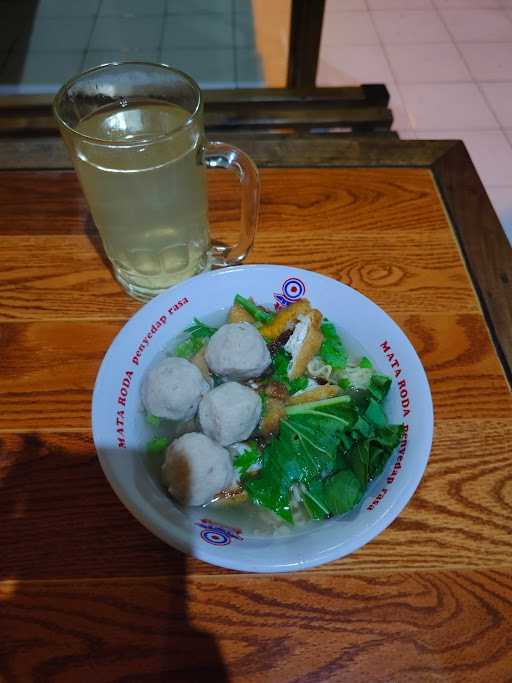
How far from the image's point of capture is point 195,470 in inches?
27.1

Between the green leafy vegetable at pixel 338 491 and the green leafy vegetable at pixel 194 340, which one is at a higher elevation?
the green leafy vegetable at pixel 194 340

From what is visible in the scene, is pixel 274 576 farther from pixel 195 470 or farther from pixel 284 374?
pixel 284 374

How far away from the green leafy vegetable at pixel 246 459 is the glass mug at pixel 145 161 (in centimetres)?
38

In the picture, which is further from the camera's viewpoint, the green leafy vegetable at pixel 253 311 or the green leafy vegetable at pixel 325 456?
the green leafy vegetable at pixel 253 311

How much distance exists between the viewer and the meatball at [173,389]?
75cm

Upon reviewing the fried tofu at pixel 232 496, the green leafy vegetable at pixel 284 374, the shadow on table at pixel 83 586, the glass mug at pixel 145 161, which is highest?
the glass mug at pixel 145 161

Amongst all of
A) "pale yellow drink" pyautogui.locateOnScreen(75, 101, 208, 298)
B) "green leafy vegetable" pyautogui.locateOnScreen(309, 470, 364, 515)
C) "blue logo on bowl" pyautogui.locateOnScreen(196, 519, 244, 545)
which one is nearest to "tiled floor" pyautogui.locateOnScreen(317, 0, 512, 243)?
"pale yellow drink" pyautogui.locateOnScreen(75, 101, 208, 298)

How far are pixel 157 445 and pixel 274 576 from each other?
0.25 m

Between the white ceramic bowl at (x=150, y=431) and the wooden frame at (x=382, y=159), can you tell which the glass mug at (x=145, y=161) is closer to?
the white ceramic bowl at (x=150, y=431)

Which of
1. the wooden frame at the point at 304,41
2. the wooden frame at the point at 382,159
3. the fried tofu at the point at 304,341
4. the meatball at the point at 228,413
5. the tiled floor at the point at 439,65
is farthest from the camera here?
the tiled floor at the point at 439,65

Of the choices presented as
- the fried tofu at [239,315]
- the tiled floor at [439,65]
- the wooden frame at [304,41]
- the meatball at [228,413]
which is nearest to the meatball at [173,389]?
the meatball at [228,413]

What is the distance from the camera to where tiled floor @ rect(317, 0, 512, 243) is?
2391mm

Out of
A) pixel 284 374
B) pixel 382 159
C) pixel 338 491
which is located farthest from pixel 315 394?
pixel 382 159

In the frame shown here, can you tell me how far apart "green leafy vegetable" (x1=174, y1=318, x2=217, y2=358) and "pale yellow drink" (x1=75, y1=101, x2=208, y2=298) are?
156 millimetres
